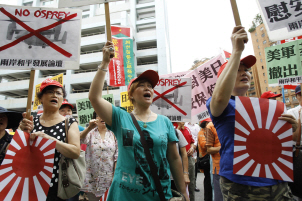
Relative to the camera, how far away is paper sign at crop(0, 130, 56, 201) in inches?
66.7

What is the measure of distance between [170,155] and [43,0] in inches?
1491

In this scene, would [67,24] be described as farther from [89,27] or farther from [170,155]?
[89,27]

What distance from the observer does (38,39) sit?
7.55 ft

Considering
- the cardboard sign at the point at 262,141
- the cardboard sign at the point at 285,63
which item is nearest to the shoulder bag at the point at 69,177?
the cardboard sign at the point at 262,141

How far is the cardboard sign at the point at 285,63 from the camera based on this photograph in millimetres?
3627

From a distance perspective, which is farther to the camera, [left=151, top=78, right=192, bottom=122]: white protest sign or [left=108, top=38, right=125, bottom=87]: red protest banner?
[left=108, top=38, right=125, bottom=87]: red protest banner

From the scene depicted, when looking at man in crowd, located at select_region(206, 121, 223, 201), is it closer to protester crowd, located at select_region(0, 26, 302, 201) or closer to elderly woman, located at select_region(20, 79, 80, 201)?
protester crowd, located at select_region(0, 26, 302, 201)

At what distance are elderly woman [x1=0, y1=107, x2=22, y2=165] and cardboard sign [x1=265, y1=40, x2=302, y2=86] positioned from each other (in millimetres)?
4371

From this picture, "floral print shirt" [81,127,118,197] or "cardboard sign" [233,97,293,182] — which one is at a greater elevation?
"cardboard sign" [233,97,293,182]

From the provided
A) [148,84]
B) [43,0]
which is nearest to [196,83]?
[148,84]

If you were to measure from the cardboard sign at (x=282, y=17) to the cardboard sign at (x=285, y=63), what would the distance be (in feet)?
4.75

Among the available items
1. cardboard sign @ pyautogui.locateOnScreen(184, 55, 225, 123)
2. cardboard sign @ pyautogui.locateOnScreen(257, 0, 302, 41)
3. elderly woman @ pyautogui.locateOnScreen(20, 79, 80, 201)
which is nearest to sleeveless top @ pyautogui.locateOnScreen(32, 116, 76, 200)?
elderly woman @ pyautogui.locateOnScreen(20, 79, 80, 201)

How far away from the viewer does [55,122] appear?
7.15 feet

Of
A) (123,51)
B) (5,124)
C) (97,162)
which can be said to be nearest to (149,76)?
(5,124)
